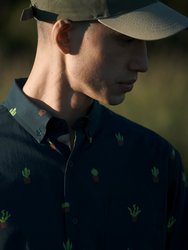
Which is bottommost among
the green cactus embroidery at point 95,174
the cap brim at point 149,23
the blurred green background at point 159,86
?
the blurred green background at point 159,86

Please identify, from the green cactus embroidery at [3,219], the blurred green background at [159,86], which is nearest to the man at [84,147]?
the green cactus embroidery at [3,219]

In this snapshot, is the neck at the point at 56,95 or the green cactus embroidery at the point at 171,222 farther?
the green cactus embroidery at the point at 171,222

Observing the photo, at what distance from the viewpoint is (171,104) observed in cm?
930

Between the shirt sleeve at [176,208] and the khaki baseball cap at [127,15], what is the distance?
18.8 inches

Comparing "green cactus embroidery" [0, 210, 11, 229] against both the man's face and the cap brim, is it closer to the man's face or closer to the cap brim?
the man's face

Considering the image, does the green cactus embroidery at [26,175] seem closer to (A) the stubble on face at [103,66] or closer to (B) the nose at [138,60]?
(A) the stubble on face at [103,66]

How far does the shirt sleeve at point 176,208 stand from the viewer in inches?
160

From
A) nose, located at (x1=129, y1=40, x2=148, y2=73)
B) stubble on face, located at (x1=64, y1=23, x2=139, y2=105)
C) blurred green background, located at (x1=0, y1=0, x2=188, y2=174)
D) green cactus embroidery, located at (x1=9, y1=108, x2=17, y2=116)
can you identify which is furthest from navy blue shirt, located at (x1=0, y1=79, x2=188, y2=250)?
blurred green background, located at (x1=0, y1=0, x2=188, y2=174)

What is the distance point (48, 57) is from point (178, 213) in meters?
0.68

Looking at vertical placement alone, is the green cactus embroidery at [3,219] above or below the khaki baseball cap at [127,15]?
below

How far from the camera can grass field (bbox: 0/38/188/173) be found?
8.95 m

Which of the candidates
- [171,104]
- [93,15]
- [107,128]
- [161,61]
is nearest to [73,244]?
[107,128]

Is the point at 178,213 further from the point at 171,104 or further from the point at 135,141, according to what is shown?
the point at 171,104

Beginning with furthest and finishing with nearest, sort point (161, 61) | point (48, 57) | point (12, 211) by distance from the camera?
point (161, 61) → point (48, 57) → point (12, 211)
